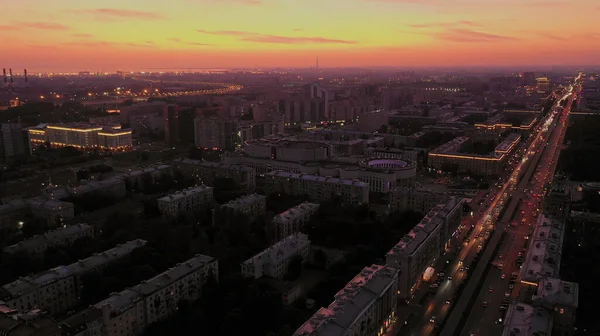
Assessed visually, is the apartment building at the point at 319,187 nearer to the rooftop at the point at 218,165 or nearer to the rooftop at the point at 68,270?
the rooftop at the point at 218,165

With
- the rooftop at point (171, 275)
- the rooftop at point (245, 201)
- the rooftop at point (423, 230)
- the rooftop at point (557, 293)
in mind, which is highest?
the rooftop at point (423, 230)

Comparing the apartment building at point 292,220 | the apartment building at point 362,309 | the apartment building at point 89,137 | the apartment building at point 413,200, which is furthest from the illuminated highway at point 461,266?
the apartment building at point 89,137

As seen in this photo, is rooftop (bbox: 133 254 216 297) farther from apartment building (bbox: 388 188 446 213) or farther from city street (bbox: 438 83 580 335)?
apartment building (bbox: 388 188 446 213)

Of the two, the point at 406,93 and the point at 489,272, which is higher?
the point at 406,93

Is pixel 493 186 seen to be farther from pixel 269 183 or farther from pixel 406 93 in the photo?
pixel 406 93

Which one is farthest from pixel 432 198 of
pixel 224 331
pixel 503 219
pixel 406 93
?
pixel 406 93

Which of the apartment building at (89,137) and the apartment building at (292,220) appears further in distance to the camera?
the apartment building at (89,137)
